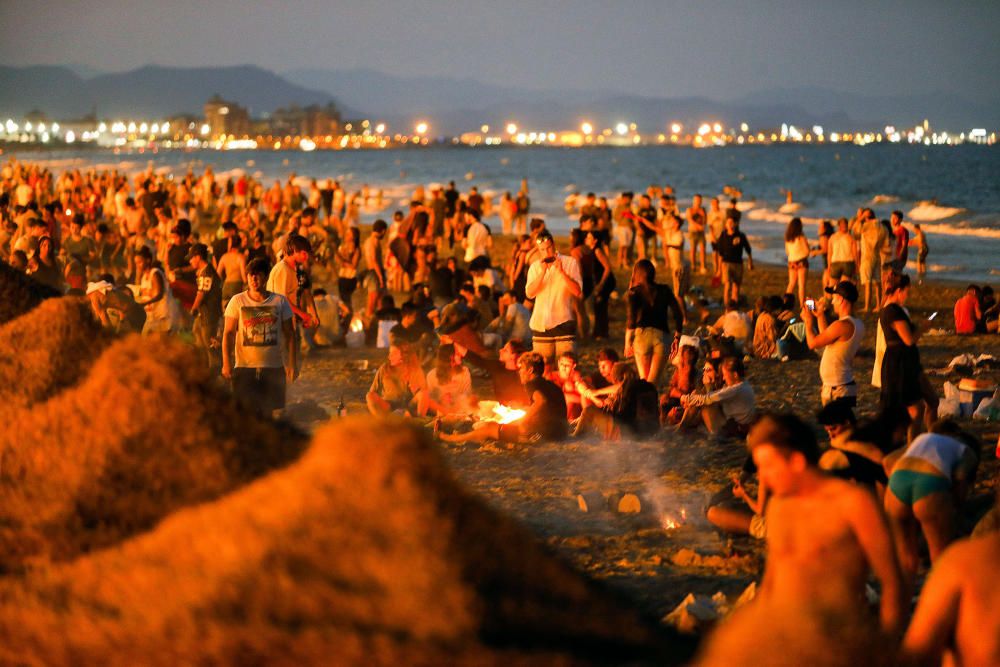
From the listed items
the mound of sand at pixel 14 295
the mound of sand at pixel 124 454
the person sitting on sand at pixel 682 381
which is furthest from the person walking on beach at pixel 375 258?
the mound of sand at pixel 124 454

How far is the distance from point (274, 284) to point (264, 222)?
58.6 feet

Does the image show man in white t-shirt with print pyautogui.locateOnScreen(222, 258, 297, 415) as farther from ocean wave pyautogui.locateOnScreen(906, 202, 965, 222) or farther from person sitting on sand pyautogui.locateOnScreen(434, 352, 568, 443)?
ocean wave pyautogui.locateOnScreen(906, 202, 965, 222)

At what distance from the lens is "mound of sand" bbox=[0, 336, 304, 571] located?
410cm

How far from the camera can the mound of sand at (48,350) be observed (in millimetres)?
4969

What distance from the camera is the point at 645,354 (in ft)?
37.3

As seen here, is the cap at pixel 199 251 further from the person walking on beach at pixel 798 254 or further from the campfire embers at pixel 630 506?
the person walking on beach at pixel 798 254

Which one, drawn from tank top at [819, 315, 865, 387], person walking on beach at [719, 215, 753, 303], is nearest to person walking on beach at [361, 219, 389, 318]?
person walking on beach at [719, 215, 753, 303]

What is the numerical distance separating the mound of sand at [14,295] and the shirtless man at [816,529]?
4477 mm

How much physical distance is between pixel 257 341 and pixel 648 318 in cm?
384

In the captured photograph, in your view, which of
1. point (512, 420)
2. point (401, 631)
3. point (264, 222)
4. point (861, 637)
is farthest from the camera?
point (264, 222)

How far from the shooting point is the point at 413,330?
1283 cm

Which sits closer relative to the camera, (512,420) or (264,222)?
(512,420)

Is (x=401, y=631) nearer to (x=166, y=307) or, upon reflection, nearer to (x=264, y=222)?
(x=166, y=307)

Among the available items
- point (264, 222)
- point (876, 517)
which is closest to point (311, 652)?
point (876, 517)
